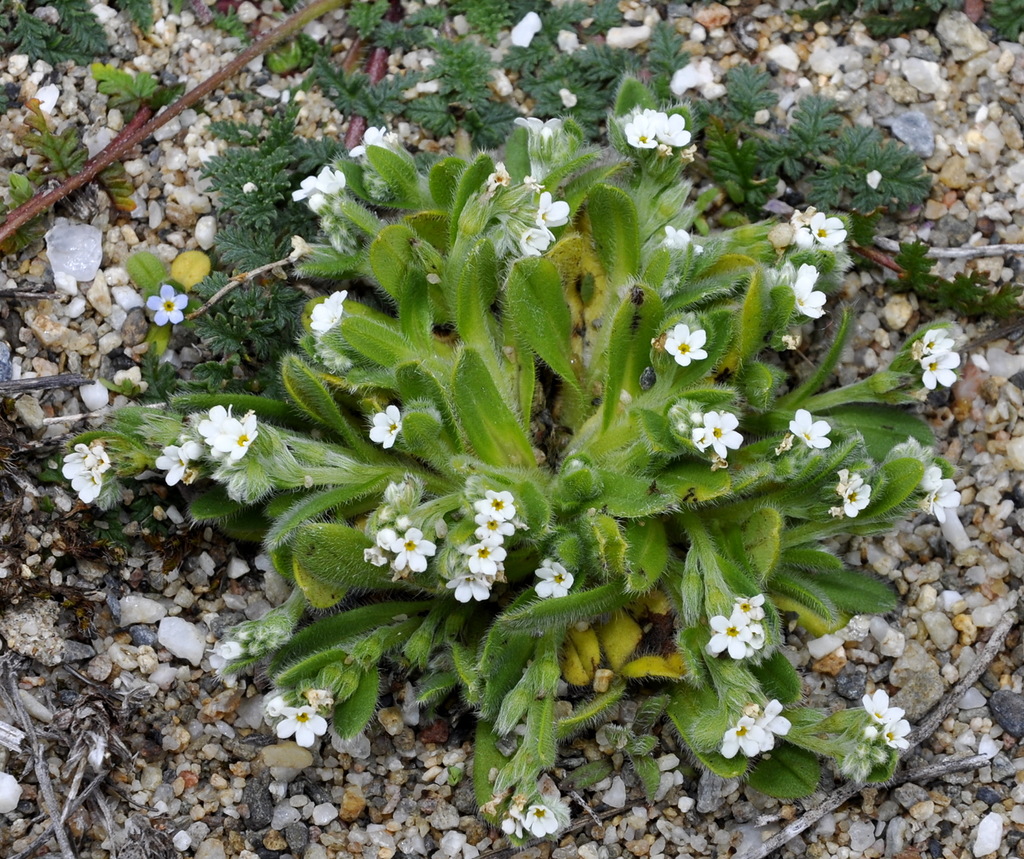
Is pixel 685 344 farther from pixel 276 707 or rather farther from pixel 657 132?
pixel 276 707

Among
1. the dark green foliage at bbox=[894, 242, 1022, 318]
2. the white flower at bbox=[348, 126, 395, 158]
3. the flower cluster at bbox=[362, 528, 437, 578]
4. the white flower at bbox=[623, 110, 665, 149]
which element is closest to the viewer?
the flower cluster at bbox=[362, 528, 437, 578]

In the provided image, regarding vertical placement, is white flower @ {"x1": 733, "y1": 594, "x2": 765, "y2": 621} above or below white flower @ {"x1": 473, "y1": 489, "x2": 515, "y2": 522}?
below

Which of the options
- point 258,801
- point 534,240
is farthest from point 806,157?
point 258,801

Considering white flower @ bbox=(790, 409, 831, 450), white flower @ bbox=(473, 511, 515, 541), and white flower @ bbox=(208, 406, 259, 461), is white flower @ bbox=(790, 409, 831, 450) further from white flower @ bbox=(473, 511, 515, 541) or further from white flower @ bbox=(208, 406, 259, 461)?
white flower @ bbox=(208, 406, 259, 461)

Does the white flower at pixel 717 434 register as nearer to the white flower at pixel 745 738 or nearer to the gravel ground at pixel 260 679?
the white flower at pixel 745 738

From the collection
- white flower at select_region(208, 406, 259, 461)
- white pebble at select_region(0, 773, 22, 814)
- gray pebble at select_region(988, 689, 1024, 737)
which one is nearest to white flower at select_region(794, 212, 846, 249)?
gray pebble at select_region(988, 689, 1024, 737)

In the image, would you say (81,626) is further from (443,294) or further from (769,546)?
(769,546)

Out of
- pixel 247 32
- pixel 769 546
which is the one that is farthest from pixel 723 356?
pixel 247 32
